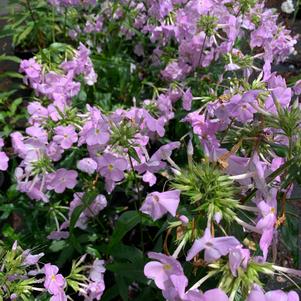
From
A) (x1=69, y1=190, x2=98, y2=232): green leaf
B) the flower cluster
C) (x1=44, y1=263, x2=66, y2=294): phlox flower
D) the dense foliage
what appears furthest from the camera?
the flower cluster

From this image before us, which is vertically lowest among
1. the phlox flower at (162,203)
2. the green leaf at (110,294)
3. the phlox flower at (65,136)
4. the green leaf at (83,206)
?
the green leaf at (110,294)

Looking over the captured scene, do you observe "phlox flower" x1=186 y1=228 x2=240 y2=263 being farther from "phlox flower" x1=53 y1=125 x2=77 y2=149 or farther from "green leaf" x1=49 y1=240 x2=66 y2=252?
"green leaf" x1=49 y1=240 x2=66 y2=252

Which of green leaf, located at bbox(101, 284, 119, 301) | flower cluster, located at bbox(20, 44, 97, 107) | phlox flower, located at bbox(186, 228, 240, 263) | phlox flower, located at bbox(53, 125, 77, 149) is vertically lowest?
green leaf, located at bbox(101, 284, 119, 301)

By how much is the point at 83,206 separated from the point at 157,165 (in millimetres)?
503

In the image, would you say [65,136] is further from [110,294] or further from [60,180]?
[110,294]

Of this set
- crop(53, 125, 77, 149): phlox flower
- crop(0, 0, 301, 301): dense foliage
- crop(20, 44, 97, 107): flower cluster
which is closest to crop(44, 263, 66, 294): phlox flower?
crop(0, 0, 301, 301): dense foliage

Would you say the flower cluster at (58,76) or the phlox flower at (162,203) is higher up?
the phlox flower at (162,203)

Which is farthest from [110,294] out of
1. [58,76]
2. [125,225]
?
[58,76]

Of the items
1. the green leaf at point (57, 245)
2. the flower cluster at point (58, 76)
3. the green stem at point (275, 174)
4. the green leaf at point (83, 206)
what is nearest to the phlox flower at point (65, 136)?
the green leaf at point (83, 206)

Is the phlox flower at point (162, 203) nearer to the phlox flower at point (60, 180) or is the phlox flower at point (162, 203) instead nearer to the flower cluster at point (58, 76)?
the phlox flower at point (60, 180)

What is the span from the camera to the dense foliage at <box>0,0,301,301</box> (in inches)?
42.4

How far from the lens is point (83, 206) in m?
1.83

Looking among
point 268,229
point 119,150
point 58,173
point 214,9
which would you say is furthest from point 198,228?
point 214,9

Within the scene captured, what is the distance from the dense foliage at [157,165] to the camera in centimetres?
108
